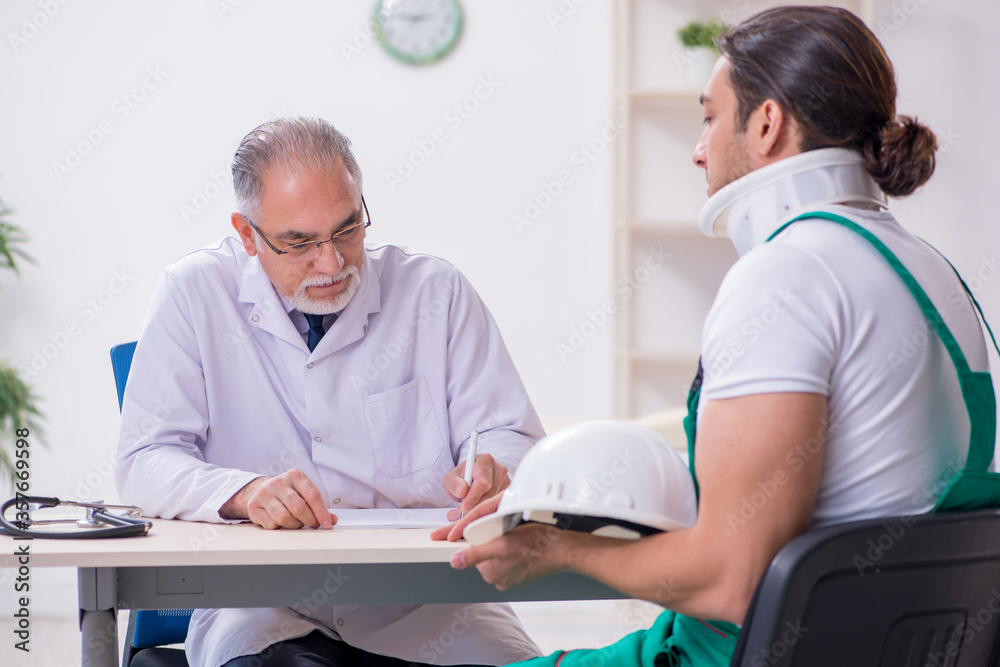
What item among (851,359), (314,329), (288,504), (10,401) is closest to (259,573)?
(288,504)

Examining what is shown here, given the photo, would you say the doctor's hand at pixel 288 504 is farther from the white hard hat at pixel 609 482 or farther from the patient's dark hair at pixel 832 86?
the patient's dark hair at pixel 832 86

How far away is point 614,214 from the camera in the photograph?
3.83 m

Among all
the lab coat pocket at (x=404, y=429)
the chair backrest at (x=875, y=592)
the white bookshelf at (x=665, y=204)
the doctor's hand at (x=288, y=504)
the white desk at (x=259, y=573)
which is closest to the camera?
the chair backrest at (x=875, y=592)

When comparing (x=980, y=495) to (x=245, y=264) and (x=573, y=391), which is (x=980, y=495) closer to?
(x=245, y=264)

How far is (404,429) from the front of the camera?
186 cm

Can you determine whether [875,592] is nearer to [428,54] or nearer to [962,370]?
[962,370]

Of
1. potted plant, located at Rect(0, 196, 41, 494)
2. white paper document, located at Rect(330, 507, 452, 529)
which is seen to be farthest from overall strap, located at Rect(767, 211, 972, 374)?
potted plant, located at Rect(0, 196, 41, 494)

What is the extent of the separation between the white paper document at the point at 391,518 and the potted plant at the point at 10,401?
236cm

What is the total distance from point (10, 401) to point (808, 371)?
10.9 feet

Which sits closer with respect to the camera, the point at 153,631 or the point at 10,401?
the point at 153,631

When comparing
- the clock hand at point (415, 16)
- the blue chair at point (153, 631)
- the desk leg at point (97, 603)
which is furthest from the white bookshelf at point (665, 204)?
the desk leg at point (97, 603)

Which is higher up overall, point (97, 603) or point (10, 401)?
point (97, 603)

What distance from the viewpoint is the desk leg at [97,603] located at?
1179mm

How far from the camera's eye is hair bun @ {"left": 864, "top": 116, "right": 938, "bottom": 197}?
102 centimetres
